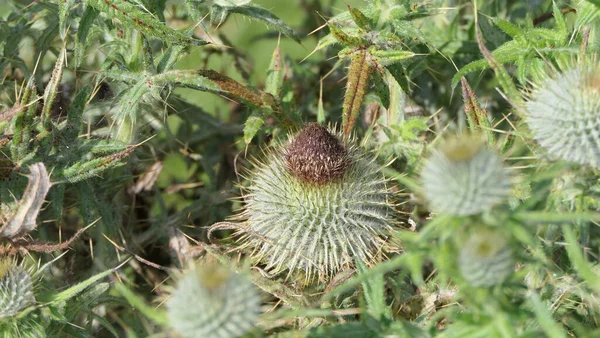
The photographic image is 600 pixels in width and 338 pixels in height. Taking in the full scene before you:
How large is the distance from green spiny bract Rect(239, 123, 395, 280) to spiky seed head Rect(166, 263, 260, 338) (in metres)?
1.29

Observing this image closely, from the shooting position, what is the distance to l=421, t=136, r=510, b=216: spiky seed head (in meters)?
2.04

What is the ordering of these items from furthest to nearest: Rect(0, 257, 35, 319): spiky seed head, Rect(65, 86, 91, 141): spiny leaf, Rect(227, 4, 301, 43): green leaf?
Rect(227, 4, 301, 43): green leaf, Rect(65, 86, 91, 141): spiny leaf, Rect(0, 257, 35, 319): spiky seed head

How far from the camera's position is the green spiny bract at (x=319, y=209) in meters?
3.37

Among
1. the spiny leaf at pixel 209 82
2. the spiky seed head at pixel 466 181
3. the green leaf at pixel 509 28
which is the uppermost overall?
the green leaf at pixel 509 28

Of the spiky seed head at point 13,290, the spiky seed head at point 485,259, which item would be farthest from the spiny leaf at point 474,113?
the spiky seed head at point 13,290

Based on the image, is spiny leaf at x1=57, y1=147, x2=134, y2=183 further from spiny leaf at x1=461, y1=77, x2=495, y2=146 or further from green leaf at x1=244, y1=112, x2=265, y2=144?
spiny leaf at x1=461, y1=77, x2=495, y2=146

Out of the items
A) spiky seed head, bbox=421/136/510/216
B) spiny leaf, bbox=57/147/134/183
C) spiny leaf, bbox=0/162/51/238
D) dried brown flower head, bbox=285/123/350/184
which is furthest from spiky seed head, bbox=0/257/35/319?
spiky seed head, bbox=421/136/510/216

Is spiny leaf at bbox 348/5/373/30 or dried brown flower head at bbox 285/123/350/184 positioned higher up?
spiny leaf at bbox 348/5/373/30

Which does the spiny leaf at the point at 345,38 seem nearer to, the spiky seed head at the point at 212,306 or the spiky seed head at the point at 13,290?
the spiky seed head at the point at 212,306

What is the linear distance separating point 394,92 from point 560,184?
4.76 feet

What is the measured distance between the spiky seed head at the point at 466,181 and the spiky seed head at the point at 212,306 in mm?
656

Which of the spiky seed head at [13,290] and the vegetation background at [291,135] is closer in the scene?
the vegetation background at [291,135]

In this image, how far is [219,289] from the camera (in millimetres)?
2004

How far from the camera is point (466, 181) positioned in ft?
6.75
